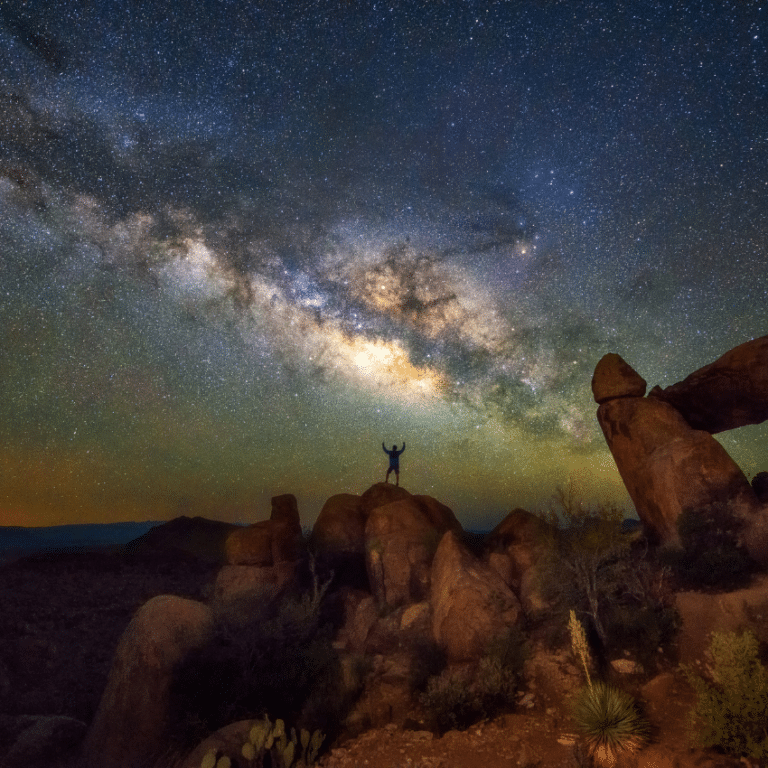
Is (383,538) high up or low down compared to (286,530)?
down

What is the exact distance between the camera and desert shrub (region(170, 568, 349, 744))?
949 centimetres

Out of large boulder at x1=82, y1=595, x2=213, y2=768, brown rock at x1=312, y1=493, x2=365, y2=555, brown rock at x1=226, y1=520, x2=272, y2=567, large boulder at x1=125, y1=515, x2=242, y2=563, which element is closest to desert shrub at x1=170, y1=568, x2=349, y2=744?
large boulder at x1=82, y1=595, x2=213, y2=768

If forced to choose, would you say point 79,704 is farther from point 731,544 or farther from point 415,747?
point 731,544

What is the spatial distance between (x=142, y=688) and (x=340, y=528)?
1015cm

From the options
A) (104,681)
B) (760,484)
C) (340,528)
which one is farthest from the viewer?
(340,528)

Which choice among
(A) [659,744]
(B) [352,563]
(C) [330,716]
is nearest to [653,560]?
(A) [659,744]

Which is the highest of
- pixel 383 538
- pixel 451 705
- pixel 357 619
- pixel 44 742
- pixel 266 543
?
pixel 266 543

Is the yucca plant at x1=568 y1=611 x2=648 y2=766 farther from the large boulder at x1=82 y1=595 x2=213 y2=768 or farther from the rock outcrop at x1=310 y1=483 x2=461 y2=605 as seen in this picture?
the rock outcrop at x1=310 y1=483 x2=461 y2=605

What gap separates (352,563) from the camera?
18.6 metres

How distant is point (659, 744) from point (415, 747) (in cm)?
402

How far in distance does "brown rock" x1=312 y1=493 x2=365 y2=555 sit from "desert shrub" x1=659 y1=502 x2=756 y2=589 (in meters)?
11.3

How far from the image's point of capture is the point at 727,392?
52.2ft

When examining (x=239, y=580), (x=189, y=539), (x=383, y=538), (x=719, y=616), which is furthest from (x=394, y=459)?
(x=189, y=539)

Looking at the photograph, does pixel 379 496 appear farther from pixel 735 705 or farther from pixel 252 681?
pixel 735 705
